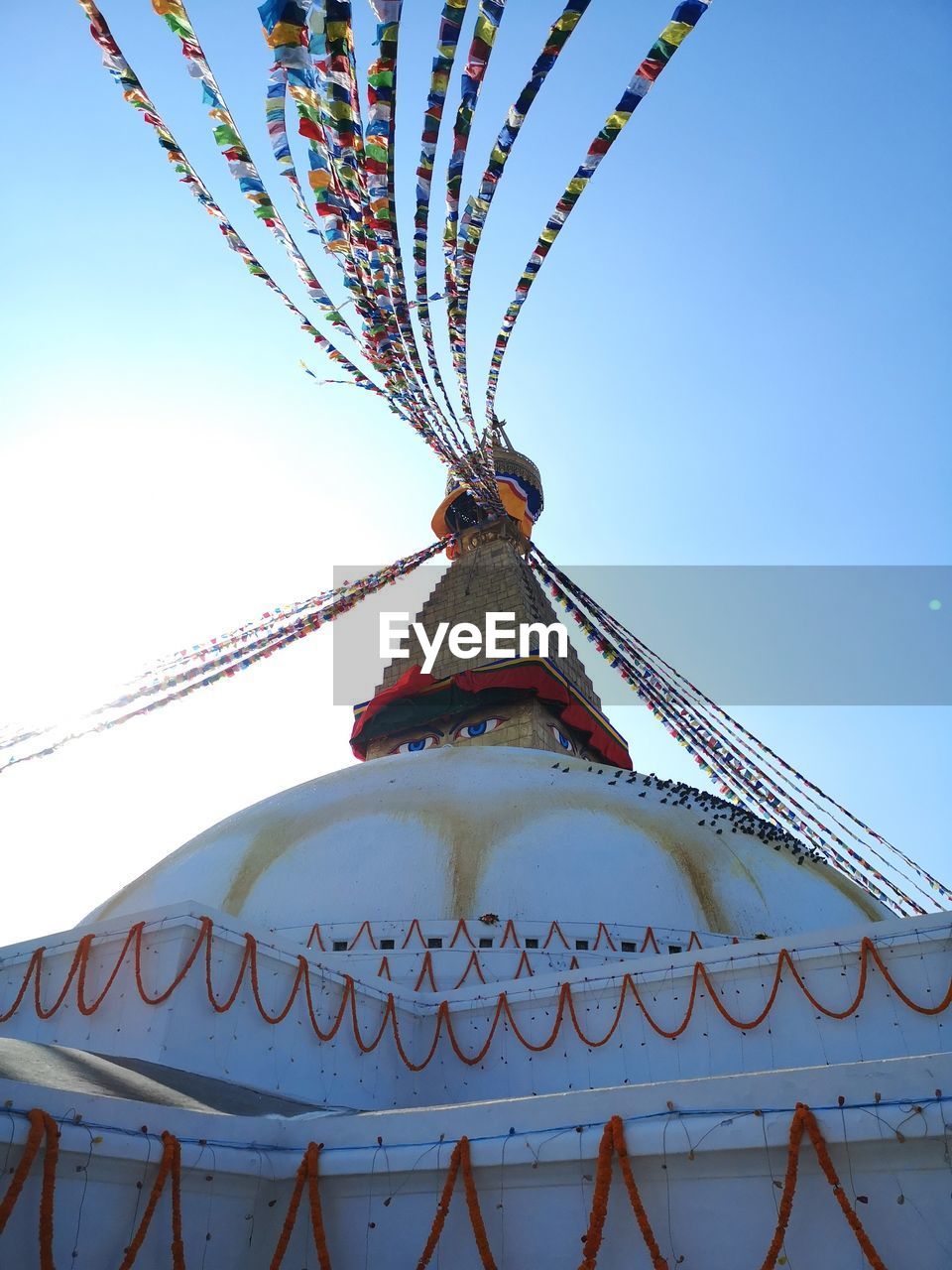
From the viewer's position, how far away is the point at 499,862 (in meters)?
8.55

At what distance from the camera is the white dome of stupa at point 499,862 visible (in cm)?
831

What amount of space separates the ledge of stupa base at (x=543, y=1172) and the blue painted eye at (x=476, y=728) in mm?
10605

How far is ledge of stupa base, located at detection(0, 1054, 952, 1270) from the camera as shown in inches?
132

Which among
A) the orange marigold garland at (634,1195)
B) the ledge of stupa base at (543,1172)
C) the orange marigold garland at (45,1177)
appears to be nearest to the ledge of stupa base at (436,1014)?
the ledge of stupa base at (543,1172)

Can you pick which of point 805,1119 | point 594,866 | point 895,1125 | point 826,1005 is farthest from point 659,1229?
point 594,866

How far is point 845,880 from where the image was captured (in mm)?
10172

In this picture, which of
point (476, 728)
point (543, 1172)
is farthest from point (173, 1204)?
point (476, 728)

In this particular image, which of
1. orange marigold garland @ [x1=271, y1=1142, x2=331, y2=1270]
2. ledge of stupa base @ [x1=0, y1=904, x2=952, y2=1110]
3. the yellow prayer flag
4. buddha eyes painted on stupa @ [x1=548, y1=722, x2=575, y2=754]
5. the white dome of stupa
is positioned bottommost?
orange marigold garland @ [x1=271, y1=1142, x2=331, y2=1270]

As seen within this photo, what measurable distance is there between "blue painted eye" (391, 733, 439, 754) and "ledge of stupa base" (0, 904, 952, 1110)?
800 cm

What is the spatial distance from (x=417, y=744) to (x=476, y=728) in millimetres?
1095

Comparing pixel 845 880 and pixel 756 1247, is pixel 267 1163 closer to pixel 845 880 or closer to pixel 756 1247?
pixel 756 1247

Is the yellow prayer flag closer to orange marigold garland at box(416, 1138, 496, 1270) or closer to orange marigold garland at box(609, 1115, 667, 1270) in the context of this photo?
orange marigold garland at box(609, 1115, 667, 1270)

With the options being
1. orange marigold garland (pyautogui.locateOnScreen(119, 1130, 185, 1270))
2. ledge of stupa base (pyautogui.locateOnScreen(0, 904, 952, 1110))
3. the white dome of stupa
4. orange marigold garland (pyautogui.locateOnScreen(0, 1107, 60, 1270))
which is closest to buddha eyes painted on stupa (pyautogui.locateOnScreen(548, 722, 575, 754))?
the white dome of stupa

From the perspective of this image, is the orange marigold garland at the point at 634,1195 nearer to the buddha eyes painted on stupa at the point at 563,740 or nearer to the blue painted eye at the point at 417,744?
the buddha eyes painted on stupa at the point at 563,740
